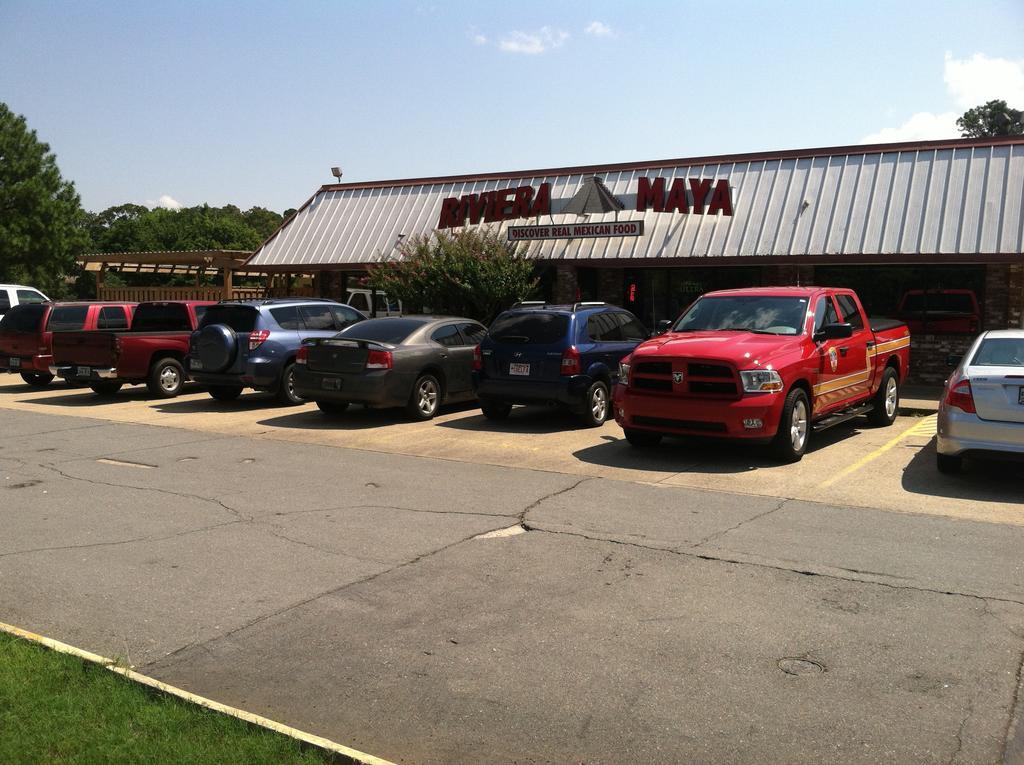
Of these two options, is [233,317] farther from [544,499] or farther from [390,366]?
[544,499]

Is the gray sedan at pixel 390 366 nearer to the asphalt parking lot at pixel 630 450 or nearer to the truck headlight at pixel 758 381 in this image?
the asphalt parking lot at pixel 630 450

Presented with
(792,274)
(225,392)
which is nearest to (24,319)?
(225,392)

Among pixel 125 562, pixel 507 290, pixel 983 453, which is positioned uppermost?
pixel 507 290

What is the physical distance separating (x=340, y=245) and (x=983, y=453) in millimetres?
18731

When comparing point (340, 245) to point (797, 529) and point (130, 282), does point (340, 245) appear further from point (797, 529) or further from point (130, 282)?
point (130, 282)

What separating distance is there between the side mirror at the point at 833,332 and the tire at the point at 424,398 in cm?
574

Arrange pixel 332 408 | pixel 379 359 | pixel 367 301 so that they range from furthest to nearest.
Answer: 1. pixel 367 301
2. pixel 332 408
3. pixel 379 359

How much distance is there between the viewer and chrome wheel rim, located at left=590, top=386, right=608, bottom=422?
44.0ft

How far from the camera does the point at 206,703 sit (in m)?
4.20

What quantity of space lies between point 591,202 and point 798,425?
1142cm

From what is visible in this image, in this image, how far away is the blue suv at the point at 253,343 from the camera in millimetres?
15594

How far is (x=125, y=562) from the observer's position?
6699 millimetres

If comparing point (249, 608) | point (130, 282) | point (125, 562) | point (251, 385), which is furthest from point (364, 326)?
point (130, 282)

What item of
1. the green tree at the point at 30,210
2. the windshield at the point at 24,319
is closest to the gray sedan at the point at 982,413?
the windshield at the point at 24,319
